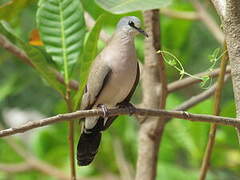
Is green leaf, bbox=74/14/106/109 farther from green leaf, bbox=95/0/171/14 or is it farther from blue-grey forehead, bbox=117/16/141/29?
blue-grey forehead, bbox=117/16/141/29

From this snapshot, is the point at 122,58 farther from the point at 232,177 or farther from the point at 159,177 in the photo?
the point at 232,177

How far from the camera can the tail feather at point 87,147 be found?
1402 millimetres

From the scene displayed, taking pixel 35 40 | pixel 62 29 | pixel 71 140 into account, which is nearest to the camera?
pixel 71 140

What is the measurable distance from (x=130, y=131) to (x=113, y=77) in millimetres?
970

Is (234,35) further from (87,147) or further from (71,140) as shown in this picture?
(87,147)

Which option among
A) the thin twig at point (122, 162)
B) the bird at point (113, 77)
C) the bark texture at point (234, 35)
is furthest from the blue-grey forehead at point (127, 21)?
the thin twig at point (122, 162)

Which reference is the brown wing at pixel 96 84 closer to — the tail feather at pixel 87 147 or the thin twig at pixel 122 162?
the tail feather at pixel 87 147

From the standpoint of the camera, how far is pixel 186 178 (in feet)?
6.51

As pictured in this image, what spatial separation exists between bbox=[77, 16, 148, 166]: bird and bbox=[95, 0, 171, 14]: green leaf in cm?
35

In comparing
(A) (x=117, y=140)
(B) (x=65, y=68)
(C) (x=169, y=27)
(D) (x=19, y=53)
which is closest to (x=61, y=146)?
(A) (x=117, y=140)

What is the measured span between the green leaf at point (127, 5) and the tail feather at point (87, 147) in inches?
20.1

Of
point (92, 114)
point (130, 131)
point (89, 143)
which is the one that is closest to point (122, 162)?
point (130, 131)

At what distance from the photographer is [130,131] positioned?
2.35 m

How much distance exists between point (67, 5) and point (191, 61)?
124cm
